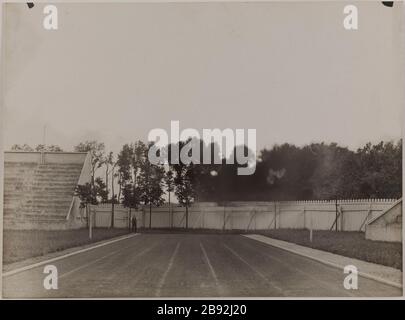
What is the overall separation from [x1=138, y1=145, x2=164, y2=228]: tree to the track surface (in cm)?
206

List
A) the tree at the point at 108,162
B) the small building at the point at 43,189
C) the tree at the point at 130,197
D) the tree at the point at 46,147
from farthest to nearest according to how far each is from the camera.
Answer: the tree at the point at 130,197 < the tree at the point at 108,162 < the tree at the point at 46,147 < the small building at the point at 43,189

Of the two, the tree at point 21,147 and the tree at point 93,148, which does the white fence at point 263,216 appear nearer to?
the tree at point 93,148

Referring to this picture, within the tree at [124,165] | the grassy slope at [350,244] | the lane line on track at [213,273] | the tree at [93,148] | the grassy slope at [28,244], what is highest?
the tree at [93,148]

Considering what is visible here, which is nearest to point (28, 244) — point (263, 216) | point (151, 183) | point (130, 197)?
point (151, 183)

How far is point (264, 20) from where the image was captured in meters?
11.2

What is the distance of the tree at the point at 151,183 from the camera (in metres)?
14.6

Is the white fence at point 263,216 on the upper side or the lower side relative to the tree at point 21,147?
lower

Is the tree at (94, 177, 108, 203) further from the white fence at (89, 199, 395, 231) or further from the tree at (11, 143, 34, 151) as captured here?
the tree at (11, 143, 34, 151)

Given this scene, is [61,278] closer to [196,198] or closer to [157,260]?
[157,260]

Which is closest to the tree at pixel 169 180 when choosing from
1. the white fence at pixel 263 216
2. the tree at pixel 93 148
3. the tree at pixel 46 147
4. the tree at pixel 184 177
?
the tree at pixel 184 177

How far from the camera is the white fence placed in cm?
1789

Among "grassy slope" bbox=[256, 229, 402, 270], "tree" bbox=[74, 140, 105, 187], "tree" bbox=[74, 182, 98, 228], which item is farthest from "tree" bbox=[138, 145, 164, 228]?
"grassy slope" bbox=[256, 229, 402, 270]

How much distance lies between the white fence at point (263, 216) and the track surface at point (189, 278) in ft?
10.7

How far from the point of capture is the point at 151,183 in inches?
623
